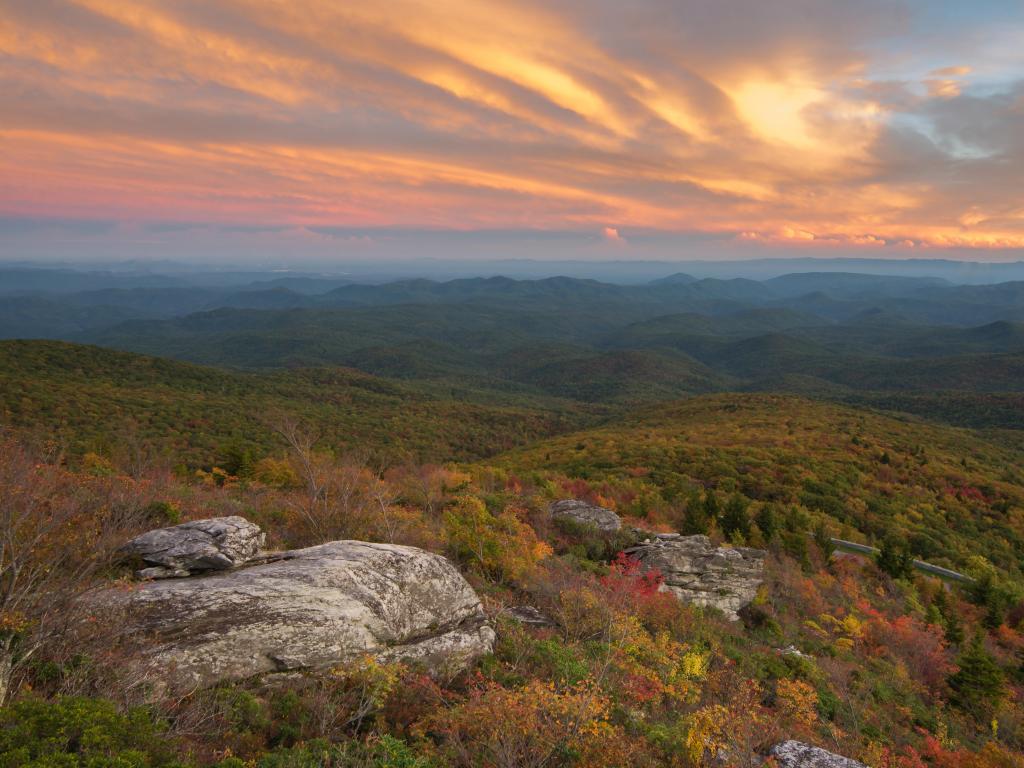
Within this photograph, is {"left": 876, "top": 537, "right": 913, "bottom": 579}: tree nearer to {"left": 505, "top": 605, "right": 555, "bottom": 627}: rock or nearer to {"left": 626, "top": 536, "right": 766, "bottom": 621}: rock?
{"left": 626, "top": 536, "right": 766, "bottom": 621}: rock

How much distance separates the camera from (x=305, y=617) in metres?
8.84

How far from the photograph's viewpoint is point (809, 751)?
9.41 meters

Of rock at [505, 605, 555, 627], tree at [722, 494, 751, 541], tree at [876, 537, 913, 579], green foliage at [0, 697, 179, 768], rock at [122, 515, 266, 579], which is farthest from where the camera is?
tree at [722, 494, 751, 541]

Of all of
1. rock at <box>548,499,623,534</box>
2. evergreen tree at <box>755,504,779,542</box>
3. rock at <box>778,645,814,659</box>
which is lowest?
evergreen tree at <box>755,504,779,542</box>

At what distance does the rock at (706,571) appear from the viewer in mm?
19734

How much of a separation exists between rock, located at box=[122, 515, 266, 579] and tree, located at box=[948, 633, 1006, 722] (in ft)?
77.1

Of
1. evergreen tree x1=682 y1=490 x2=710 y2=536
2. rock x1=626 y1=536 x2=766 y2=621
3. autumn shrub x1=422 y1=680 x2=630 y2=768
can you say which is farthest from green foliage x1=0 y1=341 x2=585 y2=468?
evergreen tree x1=682 y1=490 x2=710 y2=536

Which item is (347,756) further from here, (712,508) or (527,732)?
(712,508)

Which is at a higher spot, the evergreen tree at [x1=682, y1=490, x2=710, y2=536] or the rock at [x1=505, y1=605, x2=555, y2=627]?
the rock at [x1=505, y1=605, x2=555, y2=627]

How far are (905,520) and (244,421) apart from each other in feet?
209

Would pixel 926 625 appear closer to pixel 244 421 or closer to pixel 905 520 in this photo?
pixel 905 520

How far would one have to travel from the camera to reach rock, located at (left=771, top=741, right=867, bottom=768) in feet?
29.3

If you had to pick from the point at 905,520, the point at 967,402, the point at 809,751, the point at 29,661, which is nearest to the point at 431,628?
the point at 29,661

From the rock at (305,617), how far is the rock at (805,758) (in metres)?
6.27
